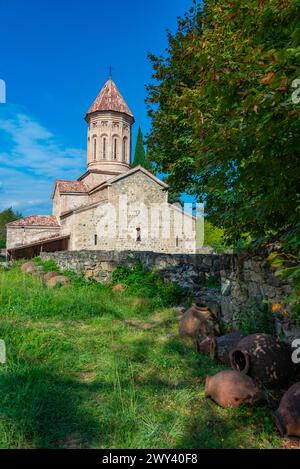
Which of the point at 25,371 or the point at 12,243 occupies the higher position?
the point at 12,243

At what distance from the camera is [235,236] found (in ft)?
17.7

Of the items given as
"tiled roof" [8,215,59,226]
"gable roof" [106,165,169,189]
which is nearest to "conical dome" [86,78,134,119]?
"gable roof" [106,165,169,189]

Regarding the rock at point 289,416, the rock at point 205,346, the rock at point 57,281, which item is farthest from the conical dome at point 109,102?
the rock at point 289,416

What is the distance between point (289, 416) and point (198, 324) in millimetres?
2400

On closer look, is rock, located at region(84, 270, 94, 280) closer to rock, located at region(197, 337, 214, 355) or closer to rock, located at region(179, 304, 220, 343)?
rock, located at region(179, 304, 220, 343)

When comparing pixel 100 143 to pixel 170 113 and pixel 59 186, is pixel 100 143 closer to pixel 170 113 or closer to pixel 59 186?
pixel 59 186

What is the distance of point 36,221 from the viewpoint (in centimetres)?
2434

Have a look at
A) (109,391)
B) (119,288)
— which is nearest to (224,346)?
(109,391)

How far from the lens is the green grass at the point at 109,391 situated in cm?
257

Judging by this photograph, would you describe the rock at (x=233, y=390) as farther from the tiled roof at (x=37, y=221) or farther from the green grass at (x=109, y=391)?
the tiled roof at (x=37, y=221)

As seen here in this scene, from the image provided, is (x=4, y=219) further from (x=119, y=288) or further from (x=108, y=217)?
(x=119, y=288)

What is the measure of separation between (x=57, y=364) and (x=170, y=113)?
28.2 feet

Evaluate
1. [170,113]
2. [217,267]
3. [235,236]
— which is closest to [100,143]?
[170,113]

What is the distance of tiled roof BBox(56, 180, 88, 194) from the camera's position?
25413 mm
